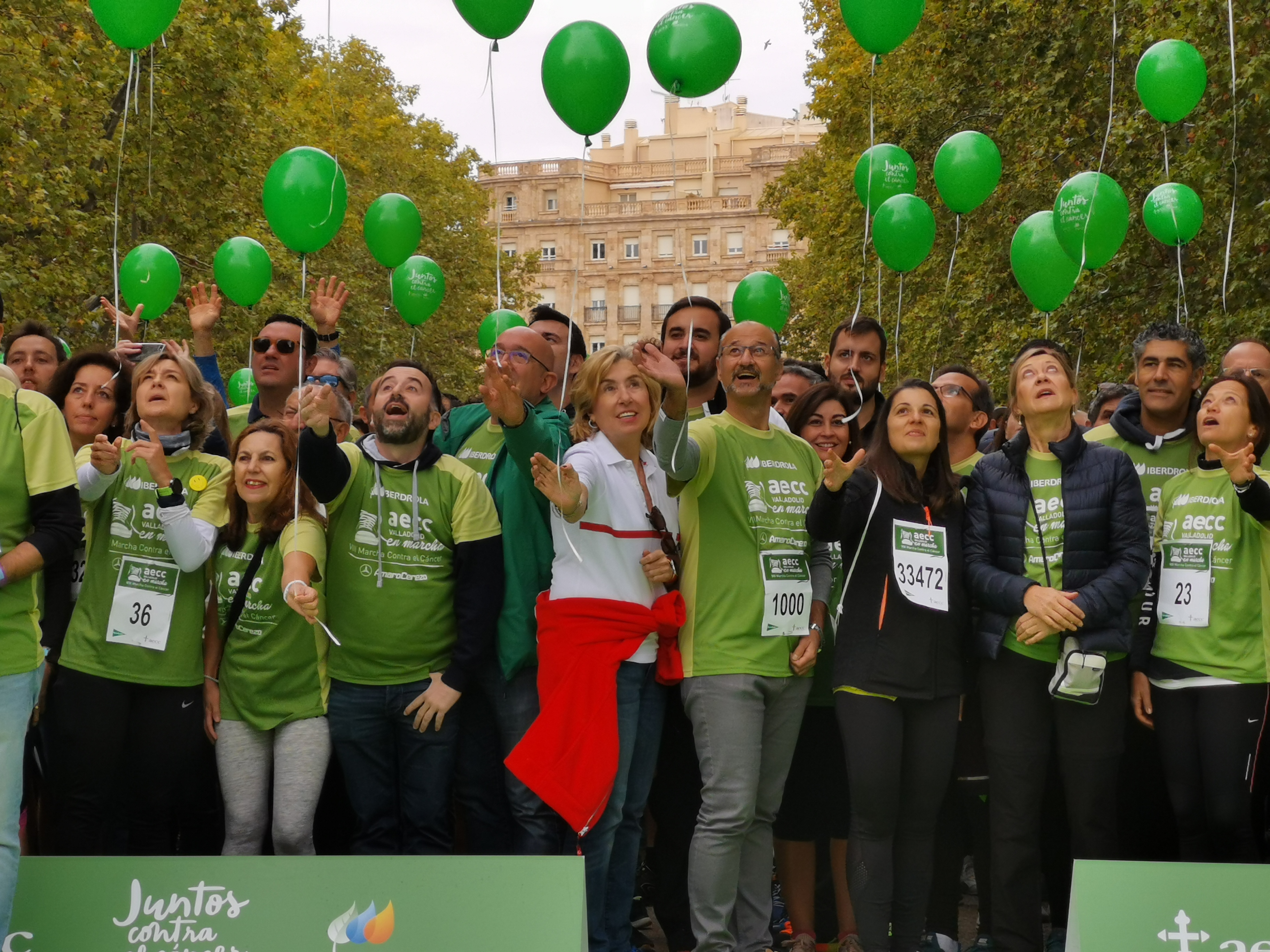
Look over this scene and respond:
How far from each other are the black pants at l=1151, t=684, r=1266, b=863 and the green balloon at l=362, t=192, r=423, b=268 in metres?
4.78

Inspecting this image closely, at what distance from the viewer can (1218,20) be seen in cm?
Result: 1139

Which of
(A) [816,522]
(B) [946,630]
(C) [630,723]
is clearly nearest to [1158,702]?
(B) [946,630]

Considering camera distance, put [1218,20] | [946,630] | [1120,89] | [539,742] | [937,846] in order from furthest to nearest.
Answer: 1. [1120,89]
2. [1218,20]
3. [937,846]
4. [946,630]
5. [539,742]

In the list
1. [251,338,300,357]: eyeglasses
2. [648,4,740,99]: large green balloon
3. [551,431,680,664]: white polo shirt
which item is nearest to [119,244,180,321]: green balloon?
[251,338,300,357]: eyeglasses

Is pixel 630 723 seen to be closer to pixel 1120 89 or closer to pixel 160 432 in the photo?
pixel 160 432

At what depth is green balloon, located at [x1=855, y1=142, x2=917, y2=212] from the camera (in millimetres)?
8430

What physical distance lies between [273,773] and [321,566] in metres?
0.74

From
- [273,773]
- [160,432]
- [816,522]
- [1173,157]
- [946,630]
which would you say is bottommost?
[273,773]

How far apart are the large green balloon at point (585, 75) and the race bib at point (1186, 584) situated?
2725 mm

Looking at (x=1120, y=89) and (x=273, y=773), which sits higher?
(x=1120, y=89)

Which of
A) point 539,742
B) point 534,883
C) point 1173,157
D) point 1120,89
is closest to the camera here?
point 534,883

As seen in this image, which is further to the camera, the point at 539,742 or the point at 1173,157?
the point at 1173,157

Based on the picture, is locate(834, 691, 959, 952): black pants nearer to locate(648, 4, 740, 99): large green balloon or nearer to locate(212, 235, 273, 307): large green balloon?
locate(648, 4, 740, 99): large green balloon

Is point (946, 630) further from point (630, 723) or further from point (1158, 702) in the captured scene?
Answer: point (630, 723)
